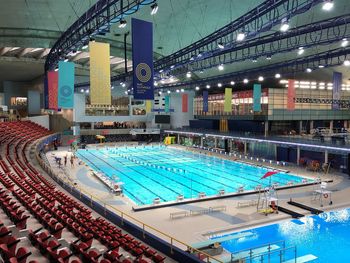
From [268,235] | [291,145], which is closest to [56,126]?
[291,145]

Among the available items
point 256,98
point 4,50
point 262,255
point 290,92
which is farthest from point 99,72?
point 4,50

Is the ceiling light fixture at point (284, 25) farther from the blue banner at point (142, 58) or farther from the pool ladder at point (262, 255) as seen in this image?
the pool ladder at point (262, 255)

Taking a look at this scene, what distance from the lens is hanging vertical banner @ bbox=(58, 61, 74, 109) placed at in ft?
66.5

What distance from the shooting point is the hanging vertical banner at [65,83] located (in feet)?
66.5

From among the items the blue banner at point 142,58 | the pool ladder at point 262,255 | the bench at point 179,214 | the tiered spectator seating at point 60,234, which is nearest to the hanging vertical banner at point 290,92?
the bench at point 179,214

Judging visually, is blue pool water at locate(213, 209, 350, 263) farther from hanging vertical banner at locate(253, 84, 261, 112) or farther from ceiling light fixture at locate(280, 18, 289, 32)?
hanging vertical banner at locate(253, 84, 261, 112)

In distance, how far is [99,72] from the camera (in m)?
16.7

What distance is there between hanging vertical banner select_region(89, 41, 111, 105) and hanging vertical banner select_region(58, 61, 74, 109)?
4.46 metres

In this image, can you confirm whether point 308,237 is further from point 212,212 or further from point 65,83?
point 65,83

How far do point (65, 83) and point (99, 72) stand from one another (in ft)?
15.5

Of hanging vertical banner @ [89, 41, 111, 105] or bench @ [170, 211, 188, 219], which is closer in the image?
bench @ [170, 211, 188, 219]

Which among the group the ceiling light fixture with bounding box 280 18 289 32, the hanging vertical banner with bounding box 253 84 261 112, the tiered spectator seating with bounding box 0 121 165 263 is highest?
the ceiling light fixture with bounding box 280 18 289 32

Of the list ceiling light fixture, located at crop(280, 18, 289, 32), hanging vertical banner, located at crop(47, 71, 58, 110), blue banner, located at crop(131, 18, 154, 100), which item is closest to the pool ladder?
blue banner, located at crop(131, 18, 154, 100)

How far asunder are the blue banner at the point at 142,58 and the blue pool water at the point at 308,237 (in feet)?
22.6
